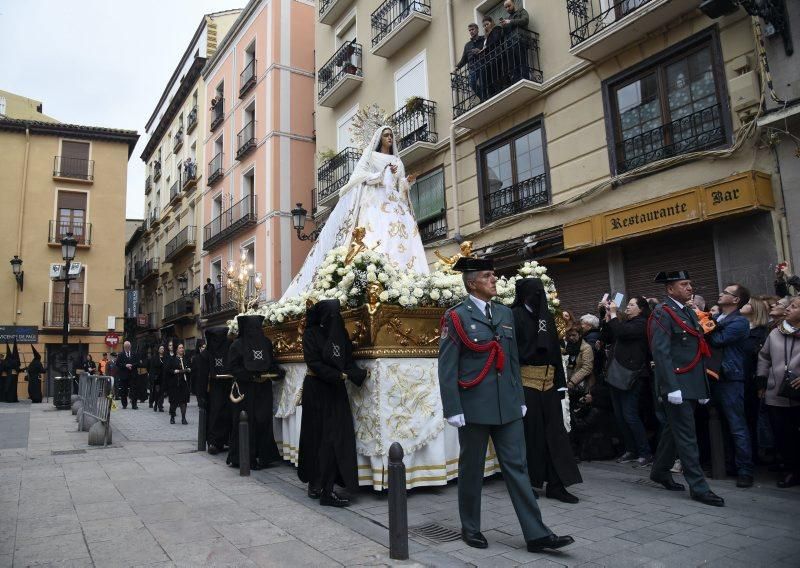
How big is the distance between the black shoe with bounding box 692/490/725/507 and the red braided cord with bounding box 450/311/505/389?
2.48 meters

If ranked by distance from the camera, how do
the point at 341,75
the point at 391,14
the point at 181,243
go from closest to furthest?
1. the point at 391,14
2. the point at 341,75
3. the point at 181,243

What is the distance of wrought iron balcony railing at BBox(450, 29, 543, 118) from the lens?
12.7 metres

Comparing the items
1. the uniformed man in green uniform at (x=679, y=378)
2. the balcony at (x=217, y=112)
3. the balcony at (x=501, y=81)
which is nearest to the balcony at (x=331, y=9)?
the balcony at (x=501, y=81)

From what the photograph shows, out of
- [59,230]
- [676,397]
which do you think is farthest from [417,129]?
[59,230]

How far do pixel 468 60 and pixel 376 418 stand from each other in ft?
35.3

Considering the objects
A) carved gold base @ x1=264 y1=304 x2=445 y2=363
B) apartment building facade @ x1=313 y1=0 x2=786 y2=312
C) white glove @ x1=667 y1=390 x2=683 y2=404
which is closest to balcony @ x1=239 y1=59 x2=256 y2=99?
apartment building facade @ x1=313 y1=0 x2=786 y2=312

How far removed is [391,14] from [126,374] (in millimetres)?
13826

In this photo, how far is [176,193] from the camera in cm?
3438

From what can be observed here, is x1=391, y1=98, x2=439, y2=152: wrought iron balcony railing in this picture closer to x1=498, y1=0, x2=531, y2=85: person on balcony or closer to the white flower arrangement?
x1=498, y1=0, x2=531, y2=85: person on balcony

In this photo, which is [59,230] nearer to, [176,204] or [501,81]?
[176,204]

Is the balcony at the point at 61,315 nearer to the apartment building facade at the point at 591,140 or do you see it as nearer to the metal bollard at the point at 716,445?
the apartment building facade at the point at 591,140

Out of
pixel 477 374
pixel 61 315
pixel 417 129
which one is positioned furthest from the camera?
pixel 61 315

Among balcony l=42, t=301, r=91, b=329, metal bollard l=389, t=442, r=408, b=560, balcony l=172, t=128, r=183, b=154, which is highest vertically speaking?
balcony l=172, t=128, r=183, b=154

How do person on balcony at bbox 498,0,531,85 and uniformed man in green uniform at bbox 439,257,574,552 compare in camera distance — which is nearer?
uniformed man in green uniform at bbox 439,257,574,552
